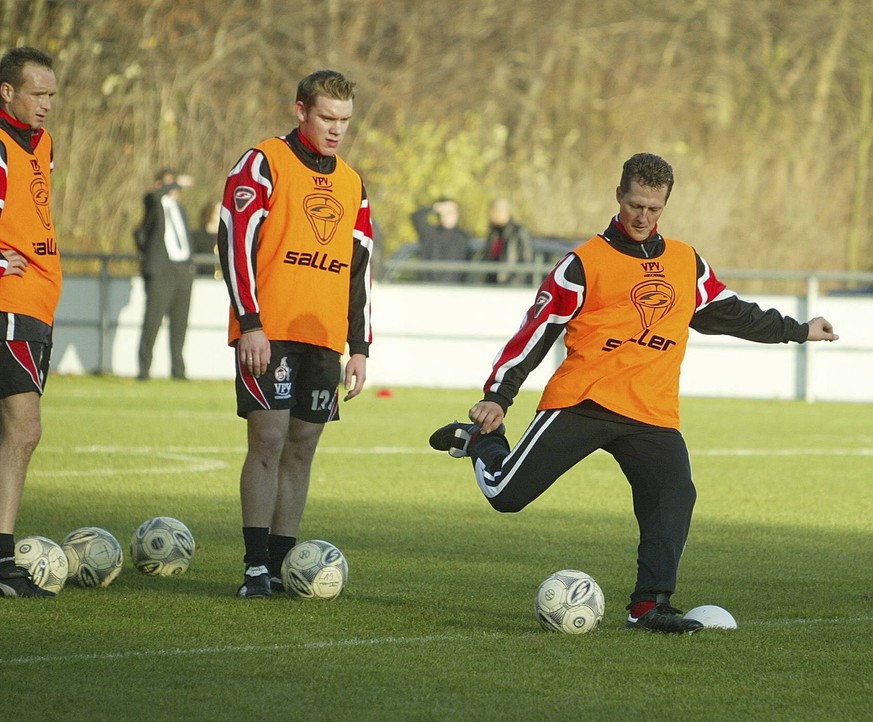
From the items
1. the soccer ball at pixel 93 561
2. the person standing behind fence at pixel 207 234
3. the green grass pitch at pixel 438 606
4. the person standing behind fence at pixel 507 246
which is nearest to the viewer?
the green grass pitch at pixel 438 606

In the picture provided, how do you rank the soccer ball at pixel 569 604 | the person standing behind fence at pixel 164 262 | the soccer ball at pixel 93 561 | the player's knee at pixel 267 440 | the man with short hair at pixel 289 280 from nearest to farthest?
1. the soccer ball at pixel 569 604
2. the man with short hair at pixel 289 280
3. the player's knee at pixel 267 440
4. the soccer ball at pixel 93 561
5. the person standing behind fence at pixel 164 262

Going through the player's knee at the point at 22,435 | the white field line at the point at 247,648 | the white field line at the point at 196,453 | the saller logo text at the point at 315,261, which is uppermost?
the saller logo text at the point at 315,261

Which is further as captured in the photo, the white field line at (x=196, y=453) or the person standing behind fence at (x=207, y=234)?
the person standing behind fence at (x=207, y=234)

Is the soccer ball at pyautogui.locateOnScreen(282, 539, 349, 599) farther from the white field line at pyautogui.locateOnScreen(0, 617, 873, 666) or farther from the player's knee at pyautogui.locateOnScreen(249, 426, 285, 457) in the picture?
the white field line at pyautogui.locateOnScreen(0, 617, 873, 666)

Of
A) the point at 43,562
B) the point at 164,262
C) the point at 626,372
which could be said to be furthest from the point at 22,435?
the point at 164,262

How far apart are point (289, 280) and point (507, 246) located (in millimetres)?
14191

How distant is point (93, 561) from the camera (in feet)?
23.9

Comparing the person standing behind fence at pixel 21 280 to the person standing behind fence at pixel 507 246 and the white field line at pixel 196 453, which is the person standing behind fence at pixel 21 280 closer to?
the white field line at pixel 196 453

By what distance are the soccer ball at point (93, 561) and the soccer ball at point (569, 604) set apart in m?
1.98

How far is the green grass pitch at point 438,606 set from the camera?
5.32 m

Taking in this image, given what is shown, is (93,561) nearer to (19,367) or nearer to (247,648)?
(19,367)

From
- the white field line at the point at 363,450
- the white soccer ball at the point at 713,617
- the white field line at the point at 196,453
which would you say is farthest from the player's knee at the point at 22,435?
the white field line at the point at 363,450

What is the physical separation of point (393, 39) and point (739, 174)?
24.7 feet

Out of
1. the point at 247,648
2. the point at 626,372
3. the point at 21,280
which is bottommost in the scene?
the point at 247,648
